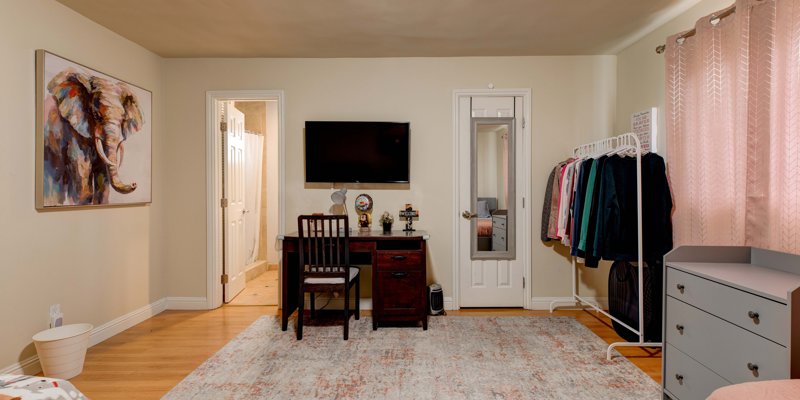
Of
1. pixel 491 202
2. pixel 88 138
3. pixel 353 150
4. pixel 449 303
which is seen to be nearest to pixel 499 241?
pixel 491 202

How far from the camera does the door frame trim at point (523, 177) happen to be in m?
3.93

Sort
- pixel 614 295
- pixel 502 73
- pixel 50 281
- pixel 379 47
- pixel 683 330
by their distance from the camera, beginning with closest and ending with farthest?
pixel 683 330 → pixel 50 281 → pixel 614 295 → pixel 379 47 → pixel 502 73

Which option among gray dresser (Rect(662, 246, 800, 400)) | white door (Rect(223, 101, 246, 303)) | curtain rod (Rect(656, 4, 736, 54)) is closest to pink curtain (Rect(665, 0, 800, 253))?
curtain rod (Rect(656, 4, 736, 54))

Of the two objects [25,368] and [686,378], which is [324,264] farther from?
[686,378]

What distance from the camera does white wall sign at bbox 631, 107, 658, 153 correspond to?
3.22 m

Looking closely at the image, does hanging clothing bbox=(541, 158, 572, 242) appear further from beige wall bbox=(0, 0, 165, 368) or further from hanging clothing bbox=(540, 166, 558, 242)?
beige wall bbox=(0, 0, 165, 368)

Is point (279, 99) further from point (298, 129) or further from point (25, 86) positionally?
point (25, 86)

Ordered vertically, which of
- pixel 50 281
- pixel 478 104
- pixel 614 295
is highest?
pixel 478 104

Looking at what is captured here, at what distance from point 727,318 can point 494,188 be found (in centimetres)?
236

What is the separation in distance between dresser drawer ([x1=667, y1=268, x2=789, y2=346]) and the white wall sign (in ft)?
4.96

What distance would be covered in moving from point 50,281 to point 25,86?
1.29 metres

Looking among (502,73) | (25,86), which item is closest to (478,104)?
(502,73)

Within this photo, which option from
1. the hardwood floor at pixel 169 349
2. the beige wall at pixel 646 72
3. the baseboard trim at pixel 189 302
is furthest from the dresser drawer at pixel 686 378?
the baseboard trim at pixel 189 302

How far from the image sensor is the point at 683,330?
6.72ft
